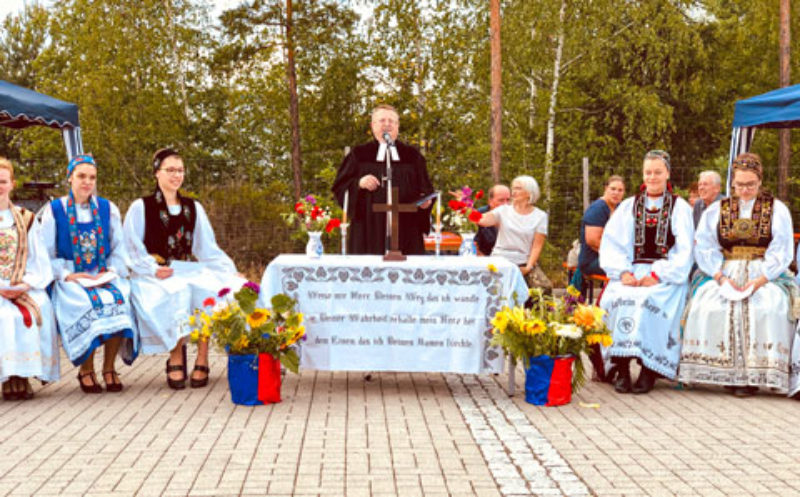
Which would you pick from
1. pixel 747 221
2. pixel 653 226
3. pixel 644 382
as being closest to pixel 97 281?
pixel 644 382

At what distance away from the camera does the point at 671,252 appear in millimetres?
7090

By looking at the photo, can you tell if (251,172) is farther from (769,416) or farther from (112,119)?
(769,416)

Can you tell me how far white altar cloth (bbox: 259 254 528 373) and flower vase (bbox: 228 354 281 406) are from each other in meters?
0.44

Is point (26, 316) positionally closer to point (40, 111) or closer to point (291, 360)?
point (291, 360)

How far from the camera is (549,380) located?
6.27 metres

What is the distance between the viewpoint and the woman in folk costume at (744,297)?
22.3ft

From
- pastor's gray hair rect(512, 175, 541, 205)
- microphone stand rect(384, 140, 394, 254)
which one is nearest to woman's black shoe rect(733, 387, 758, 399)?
pastor's gray hair rect(512, 175, 541, 205)

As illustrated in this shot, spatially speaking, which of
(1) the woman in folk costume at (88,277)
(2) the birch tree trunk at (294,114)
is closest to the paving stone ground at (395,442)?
(1) the woman in folk costume at (88,277)

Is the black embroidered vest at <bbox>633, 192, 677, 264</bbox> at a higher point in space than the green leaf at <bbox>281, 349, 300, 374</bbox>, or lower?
higher

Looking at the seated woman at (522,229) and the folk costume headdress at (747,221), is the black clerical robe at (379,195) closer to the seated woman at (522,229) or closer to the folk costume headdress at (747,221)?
the seated woman at (522,229)

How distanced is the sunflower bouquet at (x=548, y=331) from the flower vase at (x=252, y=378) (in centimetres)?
154

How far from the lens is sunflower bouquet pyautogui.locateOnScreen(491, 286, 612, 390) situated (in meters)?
6.24

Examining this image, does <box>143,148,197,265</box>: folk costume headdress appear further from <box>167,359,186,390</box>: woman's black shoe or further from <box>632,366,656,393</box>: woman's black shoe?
<box>632,366,656,393</box>: woman's black shoe

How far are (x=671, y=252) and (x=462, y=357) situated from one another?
1868 millimetres
